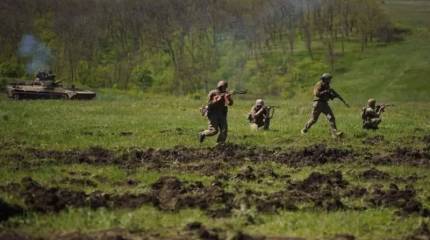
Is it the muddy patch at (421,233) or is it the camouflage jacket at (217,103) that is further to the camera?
the camouflage jacket at (217,103)

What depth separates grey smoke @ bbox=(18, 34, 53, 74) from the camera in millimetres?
77812

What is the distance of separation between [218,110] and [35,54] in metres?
62.7

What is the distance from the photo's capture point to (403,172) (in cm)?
1628

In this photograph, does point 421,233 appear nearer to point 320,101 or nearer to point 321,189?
point 321,189

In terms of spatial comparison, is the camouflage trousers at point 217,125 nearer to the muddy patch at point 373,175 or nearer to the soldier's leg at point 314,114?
the soldier's leg at point 314,114

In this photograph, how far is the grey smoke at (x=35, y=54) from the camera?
77812 millimetres

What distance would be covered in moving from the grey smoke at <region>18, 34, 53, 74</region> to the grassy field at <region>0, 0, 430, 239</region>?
5051 centimetres

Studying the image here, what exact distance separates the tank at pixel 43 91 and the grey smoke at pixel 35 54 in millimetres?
30341

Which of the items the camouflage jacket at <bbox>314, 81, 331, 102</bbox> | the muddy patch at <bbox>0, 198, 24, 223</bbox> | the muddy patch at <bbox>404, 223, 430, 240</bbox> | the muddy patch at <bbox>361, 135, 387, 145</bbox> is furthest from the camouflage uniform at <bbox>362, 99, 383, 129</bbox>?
the muddy patch at <bbox>0, 198, 24, 223</bbox>

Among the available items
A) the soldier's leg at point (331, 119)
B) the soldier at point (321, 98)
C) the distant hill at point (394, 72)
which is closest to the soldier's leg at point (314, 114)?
the soldier at point (321, 98)

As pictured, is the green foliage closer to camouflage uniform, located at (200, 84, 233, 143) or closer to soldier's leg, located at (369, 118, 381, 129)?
soldier's leg, located at (369, 118, 381, 129)

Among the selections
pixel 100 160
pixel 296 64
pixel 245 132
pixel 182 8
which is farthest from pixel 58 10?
pixel 100 160

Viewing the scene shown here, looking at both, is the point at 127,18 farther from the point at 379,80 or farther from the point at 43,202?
the point at 43,202

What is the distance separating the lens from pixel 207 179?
1494 centimetres
